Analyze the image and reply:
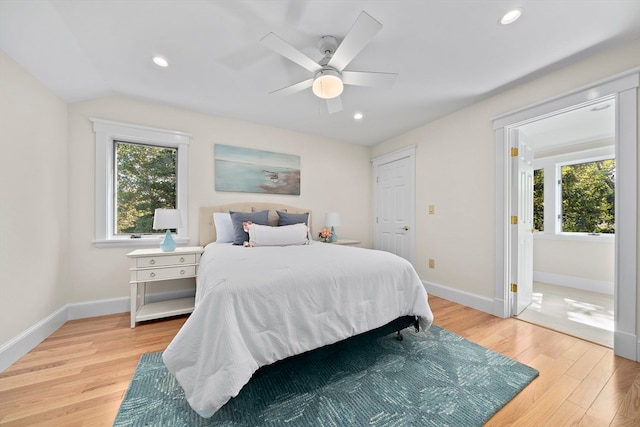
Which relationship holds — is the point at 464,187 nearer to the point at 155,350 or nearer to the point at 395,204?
the point at 395,204

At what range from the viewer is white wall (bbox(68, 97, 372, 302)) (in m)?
2.59

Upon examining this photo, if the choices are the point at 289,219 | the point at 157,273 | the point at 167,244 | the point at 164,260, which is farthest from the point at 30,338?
the point at 289,219

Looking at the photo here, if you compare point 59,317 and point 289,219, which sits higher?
point 289,219

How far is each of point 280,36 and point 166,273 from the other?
95.6 inches

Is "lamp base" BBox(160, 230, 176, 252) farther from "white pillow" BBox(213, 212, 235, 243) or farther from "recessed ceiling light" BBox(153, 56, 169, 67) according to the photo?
"recessed ceiling light" BBox(153, 56, 169, 67)

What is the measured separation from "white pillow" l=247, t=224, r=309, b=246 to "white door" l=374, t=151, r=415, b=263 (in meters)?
1.85

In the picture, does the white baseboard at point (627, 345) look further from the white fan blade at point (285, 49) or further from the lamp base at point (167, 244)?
the lamp base at point (167, 244)

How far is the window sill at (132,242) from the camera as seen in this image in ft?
8.71

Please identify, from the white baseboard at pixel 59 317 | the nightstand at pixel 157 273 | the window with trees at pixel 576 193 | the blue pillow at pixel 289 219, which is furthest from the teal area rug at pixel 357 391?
the window with trees at pixel 576 193

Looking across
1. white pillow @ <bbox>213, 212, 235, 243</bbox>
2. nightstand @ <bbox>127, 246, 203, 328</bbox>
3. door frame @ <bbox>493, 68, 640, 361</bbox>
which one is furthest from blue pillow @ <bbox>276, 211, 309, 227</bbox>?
door frame @ <bbox>493, 68, 640, 361</bbox>

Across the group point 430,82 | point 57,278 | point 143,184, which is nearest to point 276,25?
point 430,82

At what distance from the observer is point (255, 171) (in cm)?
348

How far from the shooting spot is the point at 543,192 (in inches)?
170

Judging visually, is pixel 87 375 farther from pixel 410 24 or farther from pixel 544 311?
pixel 544 311
